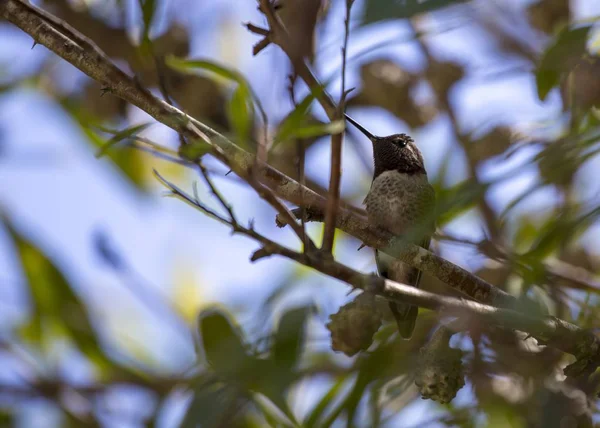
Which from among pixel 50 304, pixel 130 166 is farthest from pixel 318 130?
pixel 130 166

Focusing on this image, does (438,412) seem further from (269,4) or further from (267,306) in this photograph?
(269,4)

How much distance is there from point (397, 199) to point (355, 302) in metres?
1.45

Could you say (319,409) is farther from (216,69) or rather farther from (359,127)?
(359,127)

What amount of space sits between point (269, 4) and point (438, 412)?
144cm

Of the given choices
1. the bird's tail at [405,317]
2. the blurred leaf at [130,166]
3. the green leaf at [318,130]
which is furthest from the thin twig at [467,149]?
the blurred leaf at [130,166]

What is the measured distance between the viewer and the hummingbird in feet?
8.08

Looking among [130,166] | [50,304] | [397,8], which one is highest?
[130,166]

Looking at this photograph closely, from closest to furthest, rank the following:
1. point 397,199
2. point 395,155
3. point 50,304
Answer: point 397,199, point 395,155, point 50,304

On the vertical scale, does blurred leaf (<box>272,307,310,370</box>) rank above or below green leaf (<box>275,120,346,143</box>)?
below

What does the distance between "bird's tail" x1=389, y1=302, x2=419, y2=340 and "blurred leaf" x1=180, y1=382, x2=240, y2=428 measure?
0.60 m

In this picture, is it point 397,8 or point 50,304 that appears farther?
point 50,304

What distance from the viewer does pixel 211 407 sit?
4.62 feet

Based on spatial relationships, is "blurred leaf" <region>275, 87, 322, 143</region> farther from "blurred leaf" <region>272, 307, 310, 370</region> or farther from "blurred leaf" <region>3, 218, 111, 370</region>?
"blurred leaf" <region>3, 218, 111, 370</region>

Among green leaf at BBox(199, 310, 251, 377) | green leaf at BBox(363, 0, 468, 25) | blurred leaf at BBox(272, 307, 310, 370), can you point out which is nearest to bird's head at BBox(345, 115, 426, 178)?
green leaf at BBox(199, 310, 251, 377)
